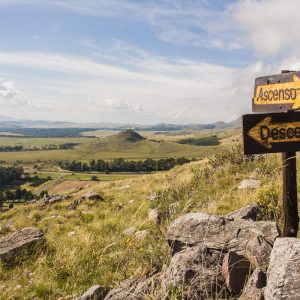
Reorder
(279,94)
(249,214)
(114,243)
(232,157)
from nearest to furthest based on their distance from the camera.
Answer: (279,94), (249,214), (114,243), (232,157)

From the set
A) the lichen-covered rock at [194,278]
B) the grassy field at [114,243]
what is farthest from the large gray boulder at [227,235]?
the grassy field at [114,243]

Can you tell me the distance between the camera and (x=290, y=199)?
5977 millimetres

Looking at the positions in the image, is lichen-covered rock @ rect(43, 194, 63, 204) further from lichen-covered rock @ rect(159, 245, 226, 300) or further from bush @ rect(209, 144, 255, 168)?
lichen-covered rock @ rect(159, 245, 226, 300)

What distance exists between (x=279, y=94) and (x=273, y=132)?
103cm

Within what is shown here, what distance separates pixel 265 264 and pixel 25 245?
7662mm

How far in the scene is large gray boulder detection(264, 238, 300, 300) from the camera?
13.1 feet

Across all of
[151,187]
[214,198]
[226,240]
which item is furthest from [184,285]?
[151,187]

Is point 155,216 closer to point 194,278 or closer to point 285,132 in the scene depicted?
point 194,278

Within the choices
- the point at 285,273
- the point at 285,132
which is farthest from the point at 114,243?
the point at 285,273

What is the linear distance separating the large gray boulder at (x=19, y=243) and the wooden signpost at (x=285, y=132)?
7541 millimetres

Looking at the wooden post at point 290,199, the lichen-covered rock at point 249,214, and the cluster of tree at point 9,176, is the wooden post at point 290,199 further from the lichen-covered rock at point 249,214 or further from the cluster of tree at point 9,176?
the cluster of tree at point 9,176

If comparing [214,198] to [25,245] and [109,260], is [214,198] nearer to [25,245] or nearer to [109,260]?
[109,260]

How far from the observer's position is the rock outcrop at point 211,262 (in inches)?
204

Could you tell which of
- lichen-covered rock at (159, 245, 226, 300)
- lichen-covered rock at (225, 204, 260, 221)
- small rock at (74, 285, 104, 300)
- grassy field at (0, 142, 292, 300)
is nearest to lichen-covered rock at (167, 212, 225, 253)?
grassy field at (0, 142, 292, 300)
